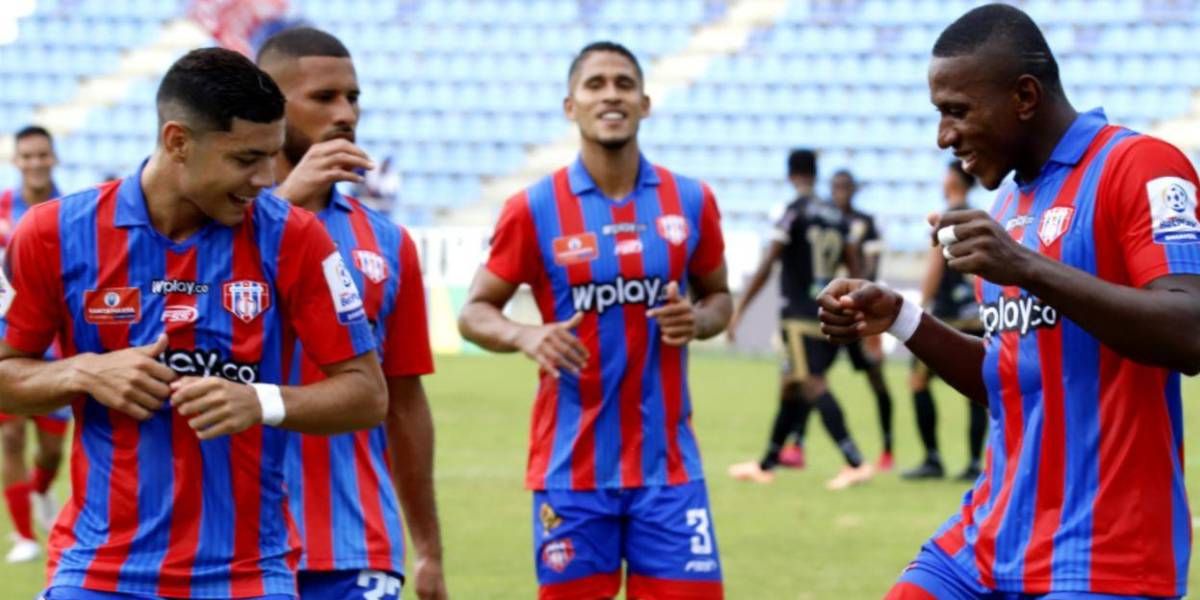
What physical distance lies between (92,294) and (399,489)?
142 cm

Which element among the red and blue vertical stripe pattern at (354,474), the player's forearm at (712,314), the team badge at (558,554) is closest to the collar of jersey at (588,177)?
the player's forearm at (712,314)

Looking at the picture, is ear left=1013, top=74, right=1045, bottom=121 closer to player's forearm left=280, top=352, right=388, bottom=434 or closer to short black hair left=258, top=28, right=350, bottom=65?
player's forearm left=280, top=352, right=388, bottom=434

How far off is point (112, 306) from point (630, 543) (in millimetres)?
2614

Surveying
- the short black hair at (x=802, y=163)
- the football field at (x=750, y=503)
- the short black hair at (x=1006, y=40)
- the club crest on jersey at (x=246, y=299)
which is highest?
the short black hair at (x=802, y=163)

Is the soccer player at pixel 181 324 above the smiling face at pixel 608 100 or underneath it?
underneath

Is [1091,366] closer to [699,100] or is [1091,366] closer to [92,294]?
[92,294]

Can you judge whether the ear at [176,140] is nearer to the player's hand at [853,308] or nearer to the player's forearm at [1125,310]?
the player's hand at [853,308]

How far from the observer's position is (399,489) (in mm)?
5352

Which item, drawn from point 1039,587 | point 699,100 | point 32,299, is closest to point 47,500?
point 32,299

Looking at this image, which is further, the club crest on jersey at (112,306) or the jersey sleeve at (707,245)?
the jersey sleeve at (707,245)

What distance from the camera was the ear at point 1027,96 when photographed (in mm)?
4242

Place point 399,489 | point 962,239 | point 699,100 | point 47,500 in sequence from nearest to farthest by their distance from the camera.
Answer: point 962,239, point 399,489, point 47,500, point 699,100

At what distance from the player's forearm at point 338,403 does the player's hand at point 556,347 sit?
170 cm

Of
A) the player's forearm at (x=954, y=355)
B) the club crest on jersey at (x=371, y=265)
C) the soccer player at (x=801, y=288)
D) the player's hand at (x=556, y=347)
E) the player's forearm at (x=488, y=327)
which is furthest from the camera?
the soccer player at (x=801, y=288)
